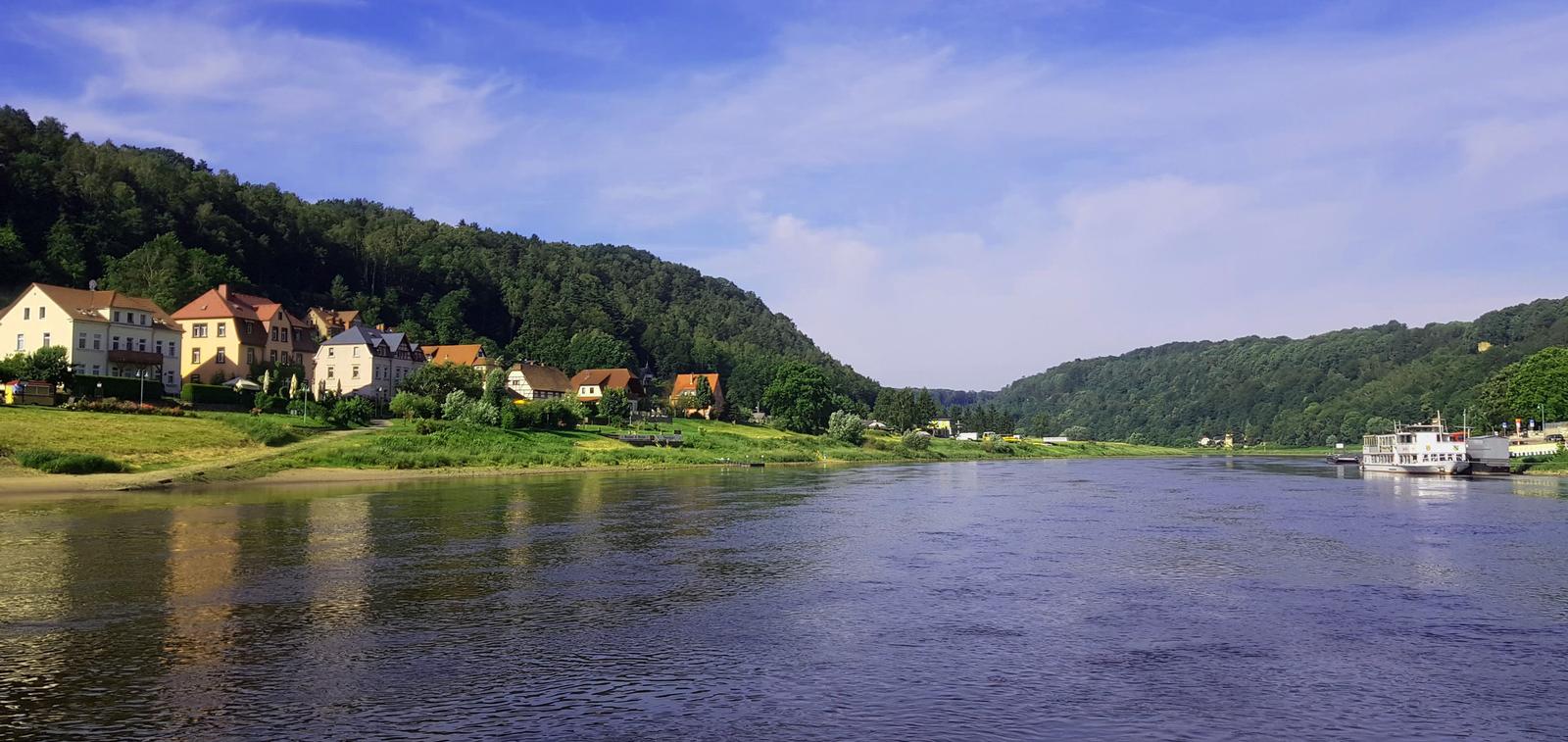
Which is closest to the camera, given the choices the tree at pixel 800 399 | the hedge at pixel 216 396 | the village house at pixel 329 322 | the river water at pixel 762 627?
the river water at pixel 762 627

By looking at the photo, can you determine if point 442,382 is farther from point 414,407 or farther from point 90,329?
point 90,329

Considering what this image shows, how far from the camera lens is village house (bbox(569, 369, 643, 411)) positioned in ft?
458

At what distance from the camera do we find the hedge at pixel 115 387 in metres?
72.6

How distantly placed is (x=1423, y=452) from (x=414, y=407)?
97415 millimetres

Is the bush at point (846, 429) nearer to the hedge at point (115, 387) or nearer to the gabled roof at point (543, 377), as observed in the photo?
the gabled roof at point (543, 377)

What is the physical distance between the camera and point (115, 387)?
75.1 meters

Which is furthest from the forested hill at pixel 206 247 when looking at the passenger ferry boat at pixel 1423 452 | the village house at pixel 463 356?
the passenger ferry boat at pixel 1423 452

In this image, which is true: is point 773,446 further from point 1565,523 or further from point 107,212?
point 107,212

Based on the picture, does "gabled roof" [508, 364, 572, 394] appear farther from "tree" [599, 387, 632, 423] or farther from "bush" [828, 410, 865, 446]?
"bush" [828, 410, 865, 446]

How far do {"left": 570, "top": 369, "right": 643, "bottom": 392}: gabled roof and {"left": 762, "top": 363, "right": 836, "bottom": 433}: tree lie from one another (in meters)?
19.8

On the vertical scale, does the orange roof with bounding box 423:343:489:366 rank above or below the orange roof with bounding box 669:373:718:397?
above

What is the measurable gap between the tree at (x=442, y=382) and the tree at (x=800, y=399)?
164ft

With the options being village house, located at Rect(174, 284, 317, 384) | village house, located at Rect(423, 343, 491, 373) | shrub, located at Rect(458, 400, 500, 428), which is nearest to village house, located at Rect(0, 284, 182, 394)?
village house, located at Rect(174, 284, 317, 384)

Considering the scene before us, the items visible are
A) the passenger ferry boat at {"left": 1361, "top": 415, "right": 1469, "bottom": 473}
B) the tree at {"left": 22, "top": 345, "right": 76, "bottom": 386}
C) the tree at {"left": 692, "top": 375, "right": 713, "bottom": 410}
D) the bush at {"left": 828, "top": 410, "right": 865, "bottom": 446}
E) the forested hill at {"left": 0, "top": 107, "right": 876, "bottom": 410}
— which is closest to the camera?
the tree at {"left": 22, "top": 345, "right": 76, "bottom": 386}
